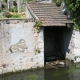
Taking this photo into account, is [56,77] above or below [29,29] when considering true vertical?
below

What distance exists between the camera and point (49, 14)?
1617 cm

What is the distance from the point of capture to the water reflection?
13.6 meters

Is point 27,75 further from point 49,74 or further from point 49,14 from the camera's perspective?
point 49,14

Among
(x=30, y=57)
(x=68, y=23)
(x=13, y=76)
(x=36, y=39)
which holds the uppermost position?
(x=68, y=23)

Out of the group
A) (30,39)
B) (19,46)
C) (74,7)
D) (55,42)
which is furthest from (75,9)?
(19,46)

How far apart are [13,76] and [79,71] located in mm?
4387

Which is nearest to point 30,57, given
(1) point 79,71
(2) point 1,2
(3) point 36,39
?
(3) point 36,39

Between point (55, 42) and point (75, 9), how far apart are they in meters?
4.12

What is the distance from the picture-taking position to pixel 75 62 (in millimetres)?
16375

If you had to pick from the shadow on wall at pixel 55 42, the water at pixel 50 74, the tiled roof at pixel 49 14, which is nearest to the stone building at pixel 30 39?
the tiled roof at pixel 49 14

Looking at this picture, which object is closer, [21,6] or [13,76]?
[13,76]

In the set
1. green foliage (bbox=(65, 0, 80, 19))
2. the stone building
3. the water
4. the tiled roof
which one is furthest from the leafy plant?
green foliage (bbox=(65, 0, 80, 19))

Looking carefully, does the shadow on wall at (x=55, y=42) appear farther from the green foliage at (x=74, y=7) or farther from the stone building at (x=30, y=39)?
the green foliage at (x=74, y=7)

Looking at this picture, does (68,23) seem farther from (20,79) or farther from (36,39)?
(20,79)
